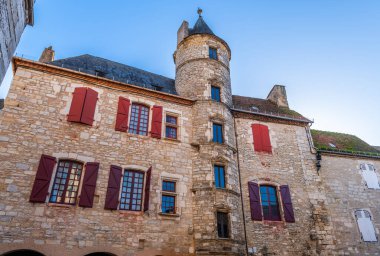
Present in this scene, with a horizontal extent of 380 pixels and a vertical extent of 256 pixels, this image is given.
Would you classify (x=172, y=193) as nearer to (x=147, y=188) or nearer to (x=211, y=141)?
(x=147, y=188)

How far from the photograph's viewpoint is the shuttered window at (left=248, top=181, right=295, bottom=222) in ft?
35.9

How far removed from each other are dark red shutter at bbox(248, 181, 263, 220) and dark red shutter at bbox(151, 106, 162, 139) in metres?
4.53

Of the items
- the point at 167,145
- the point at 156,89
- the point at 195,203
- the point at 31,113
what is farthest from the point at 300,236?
the point at 31,113

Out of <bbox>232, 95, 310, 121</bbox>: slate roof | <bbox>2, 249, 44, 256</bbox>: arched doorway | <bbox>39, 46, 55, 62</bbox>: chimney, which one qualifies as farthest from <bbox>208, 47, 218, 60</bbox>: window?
<bbox>2, 249, 44, 256</bbox>: arched doorway

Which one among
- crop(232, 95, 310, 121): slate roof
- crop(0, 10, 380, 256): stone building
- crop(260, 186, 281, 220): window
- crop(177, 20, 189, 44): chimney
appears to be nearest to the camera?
crop(0, 10, 380, 256): stone building

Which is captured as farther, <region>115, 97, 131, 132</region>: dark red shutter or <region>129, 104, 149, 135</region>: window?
<region>129, 104, 149, 135</region>: window

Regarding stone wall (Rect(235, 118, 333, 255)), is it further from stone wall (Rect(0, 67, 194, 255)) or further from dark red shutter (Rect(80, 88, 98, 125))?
dark red shutter (Rect(80, 88, 98, 125))

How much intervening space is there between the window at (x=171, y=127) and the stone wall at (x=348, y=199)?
760 centimetres

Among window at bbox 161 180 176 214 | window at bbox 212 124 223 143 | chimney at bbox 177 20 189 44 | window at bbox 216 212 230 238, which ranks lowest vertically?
window at bbox 216 212 230 238

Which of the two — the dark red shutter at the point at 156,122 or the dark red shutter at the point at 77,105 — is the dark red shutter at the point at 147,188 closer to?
the dark red shutter at the point at 156,122

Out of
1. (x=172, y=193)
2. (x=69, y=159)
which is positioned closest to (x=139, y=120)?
(x=69, y=159)

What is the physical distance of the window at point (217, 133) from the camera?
11477 millimetres

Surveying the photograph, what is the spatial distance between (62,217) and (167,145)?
178 inches

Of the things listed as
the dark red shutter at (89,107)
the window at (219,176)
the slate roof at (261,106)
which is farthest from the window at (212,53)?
the dark red shutter at (89,107)
